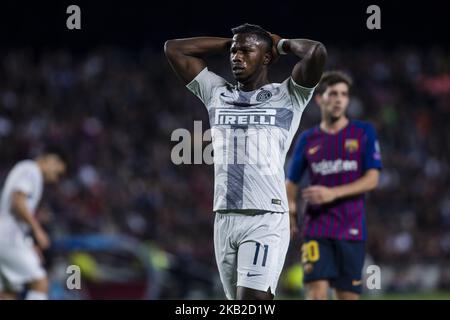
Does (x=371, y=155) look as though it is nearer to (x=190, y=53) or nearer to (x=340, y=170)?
(x=340, y=170)

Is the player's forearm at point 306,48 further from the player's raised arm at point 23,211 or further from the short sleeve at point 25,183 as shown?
the short sleeve at point 25,183

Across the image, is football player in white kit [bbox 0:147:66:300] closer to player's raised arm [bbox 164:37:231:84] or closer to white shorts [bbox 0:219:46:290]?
white shorts [bbox 0:219:46:290]

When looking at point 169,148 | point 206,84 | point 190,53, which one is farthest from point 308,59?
point 169,148

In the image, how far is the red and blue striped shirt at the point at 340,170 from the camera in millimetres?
7367

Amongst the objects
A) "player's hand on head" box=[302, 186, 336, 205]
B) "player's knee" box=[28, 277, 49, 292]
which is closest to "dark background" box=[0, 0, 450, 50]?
"player's knee" box=[28, 277, 49, 292]

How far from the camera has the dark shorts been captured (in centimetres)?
730

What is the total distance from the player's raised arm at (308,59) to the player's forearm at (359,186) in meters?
1.86

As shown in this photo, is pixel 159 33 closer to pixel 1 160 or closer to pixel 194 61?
pixel 1 160

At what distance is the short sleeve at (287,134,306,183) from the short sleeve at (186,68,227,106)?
1928 mm

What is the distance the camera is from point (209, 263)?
17219 millimetres

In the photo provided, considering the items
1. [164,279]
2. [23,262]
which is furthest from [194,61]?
[164,279]

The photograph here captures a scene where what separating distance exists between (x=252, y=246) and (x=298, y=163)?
2353 millimetres

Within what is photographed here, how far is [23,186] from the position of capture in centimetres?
900

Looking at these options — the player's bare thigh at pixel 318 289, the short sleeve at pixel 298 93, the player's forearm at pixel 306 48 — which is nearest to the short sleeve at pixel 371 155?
the player's bare thigh at pixel 318 289
